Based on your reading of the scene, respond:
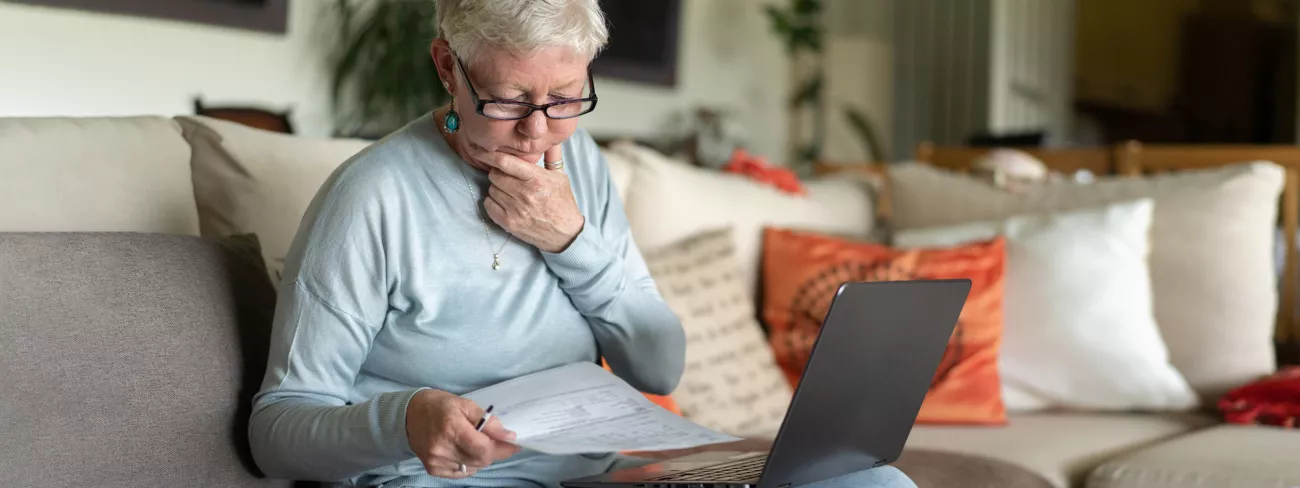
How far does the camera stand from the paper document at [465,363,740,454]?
1.06 metres

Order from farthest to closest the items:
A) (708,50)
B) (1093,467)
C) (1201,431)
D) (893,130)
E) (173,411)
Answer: (893,130) → (708,50) → (1201,431) → (1093,467) → (173,411)

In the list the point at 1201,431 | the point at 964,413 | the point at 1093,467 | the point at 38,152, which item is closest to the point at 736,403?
the point at 964,413

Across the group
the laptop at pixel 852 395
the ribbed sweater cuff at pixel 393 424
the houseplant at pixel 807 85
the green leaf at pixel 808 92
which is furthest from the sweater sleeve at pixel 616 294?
the green leaf at pixel 808 92

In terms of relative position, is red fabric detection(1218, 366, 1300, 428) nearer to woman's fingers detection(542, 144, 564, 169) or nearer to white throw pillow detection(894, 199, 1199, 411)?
white throw pillow detection(894, 199, 1199, 411)

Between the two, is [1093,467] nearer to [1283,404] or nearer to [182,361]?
[1283,404]

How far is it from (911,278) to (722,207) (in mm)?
371

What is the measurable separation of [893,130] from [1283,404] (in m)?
4.36

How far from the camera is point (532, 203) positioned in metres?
1.23

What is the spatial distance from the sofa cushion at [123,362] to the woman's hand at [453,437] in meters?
0.28

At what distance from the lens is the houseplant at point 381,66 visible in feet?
11.7

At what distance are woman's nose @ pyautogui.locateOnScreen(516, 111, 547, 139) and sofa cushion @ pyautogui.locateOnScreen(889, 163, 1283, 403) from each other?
1590 millimetres

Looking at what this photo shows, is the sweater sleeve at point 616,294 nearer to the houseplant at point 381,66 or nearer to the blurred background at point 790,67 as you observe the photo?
the blurred background at point 790,67

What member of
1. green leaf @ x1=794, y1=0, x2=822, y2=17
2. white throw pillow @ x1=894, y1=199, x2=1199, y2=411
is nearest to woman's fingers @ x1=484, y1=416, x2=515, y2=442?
white throw pillow @ x1=894, y1=199, x2=1199, y2=411

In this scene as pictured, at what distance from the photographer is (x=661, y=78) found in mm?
4879
